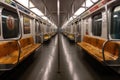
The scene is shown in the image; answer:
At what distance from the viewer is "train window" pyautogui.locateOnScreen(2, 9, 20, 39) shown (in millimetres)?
3943

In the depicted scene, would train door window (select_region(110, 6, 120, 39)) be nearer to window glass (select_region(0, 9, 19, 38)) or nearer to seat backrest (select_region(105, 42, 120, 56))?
seat backrest (select_region(105, 42, 120, 56))

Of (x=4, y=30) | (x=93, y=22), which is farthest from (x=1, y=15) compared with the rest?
(x=93, y=22)

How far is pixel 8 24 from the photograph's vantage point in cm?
426

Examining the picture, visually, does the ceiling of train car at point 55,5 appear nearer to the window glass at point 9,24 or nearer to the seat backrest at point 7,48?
A: the window glass at point 9,24

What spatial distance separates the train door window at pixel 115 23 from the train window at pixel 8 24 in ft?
9.37

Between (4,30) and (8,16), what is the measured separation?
52 cm

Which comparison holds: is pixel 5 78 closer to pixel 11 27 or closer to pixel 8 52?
pixel 8 52

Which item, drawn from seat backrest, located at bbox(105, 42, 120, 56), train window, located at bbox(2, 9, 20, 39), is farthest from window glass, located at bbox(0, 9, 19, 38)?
seat backrest, located at bbox(105, 42, 120, 56)

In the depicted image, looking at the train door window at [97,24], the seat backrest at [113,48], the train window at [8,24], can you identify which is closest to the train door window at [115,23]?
the seat backrest at [113,48]

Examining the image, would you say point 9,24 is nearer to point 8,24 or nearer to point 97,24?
point 8,24

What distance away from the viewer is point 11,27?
4516mm

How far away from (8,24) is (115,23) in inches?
114

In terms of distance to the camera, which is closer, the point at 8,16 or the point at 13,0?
the point at 13,0

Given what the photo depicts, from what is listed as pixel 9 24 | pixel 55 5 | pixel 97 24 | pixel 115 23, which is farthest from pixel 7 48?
pixel 55 5
